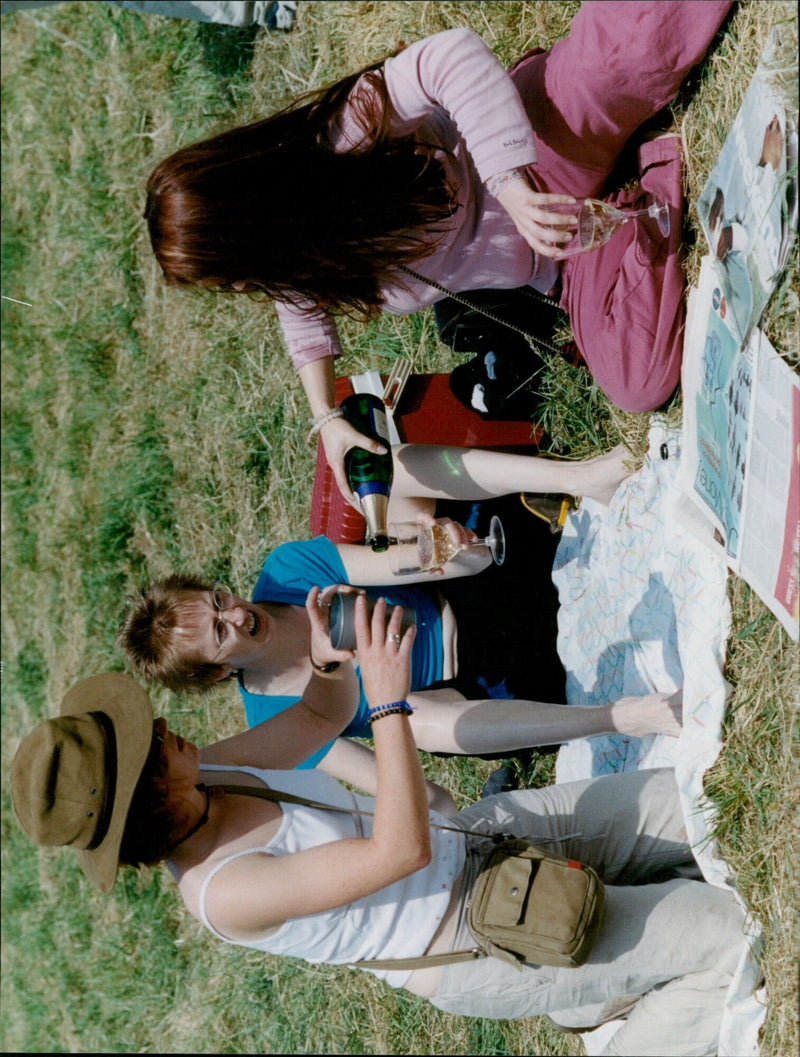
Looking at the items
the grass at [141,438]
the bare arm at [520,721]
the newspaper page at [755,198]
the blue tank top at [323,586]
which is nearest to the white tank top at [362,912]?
the bare arm at [520,721]

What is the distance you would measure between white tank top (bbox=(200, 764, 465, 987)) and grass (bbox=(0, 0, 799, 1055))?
3.63 ft

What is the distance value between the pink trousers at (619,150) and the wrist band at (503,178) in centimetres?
22

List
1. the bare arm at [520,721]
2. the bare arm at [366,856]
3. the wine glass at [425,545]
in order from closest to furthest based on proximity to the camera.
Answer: the bare arm at [366,856], the bare arm at [520,721], the wine glass at [425,545]

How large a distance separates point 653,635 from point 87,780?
4.41 ft

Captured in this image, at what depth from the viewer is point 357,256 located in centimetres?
220

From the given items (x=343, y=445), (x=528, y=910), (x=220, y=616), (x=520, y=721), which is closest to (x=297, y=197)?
(x=343, y=445)

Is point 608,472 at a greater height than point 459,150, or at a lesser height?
lesser

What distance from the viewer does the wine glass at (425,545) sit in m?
2.69

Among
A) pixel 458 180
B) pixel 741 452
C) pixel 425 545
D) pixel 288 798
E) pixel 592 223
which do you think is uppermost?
pixel 458 180

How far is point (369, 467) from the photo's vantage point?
2611 millimetres

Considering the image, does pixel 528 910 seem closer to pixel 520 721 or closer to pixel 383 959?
pixel 383 959

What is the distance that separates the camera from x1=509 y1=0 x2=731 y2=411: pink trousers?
1.96 meters

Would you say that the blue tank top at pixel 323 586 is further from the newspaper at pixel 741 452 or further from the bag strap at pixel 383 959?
the newspaper at pixel 741 452

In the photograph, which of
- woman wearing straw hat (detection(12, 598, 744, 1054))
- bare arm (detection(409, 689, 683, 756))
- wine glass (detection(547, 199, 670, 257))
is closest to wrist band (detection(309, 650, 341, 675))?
woman wearing straw hat (detection(12, 598, 744, 1054))
